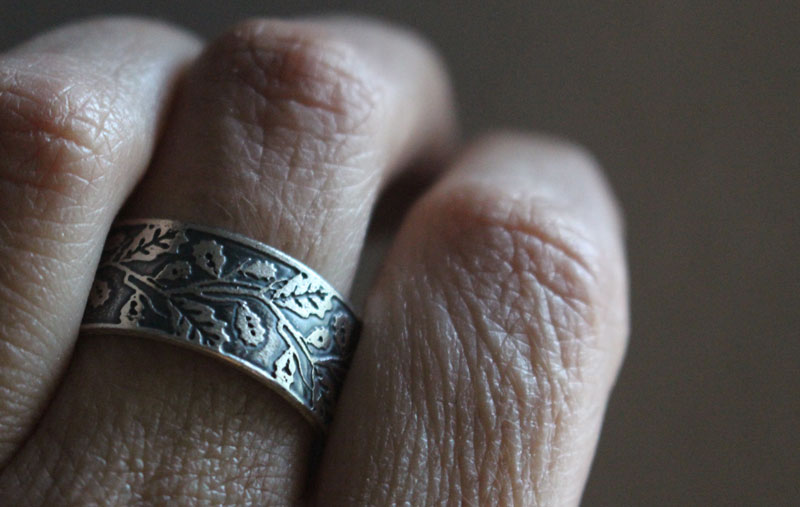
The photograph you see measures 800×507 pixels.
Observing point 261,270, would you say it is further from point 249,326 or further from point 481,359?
point 481,359

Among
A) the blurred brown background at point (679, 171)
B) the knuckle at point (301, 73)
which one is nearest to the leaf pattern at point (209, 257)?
the knuckle at point (301, 73)

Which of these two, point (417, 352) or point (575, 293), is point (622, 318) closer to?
point (575, 293)

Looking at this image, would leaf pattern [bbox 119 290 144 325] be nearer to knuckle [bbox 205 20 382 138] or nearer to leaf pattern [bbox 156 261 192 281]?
leaf pattern [bbox 156 261 192 281]

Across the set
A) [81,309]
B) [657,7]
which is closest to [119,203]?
[81,309]

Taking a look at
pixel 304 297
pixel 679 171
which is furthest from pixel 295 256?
pixel 679 171

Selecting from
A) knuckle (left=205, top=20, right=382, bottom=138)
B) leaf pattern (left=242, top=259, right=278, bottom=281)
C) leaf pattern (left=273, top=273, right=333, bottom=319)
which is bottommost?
leaf pattern (left=273, top=273, right=333, bottom=319)

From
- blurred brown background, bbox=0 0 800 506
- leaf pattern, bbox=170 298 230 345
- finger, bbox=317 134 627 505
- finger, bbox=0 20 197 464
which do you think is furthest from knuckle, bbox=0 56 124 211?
blurred brown background, bbox=0 0 800 506

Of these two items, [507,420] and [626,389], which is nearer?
[507,420]

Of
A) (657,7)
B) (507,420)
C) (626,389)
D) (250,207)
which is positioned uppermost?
(657,7)
